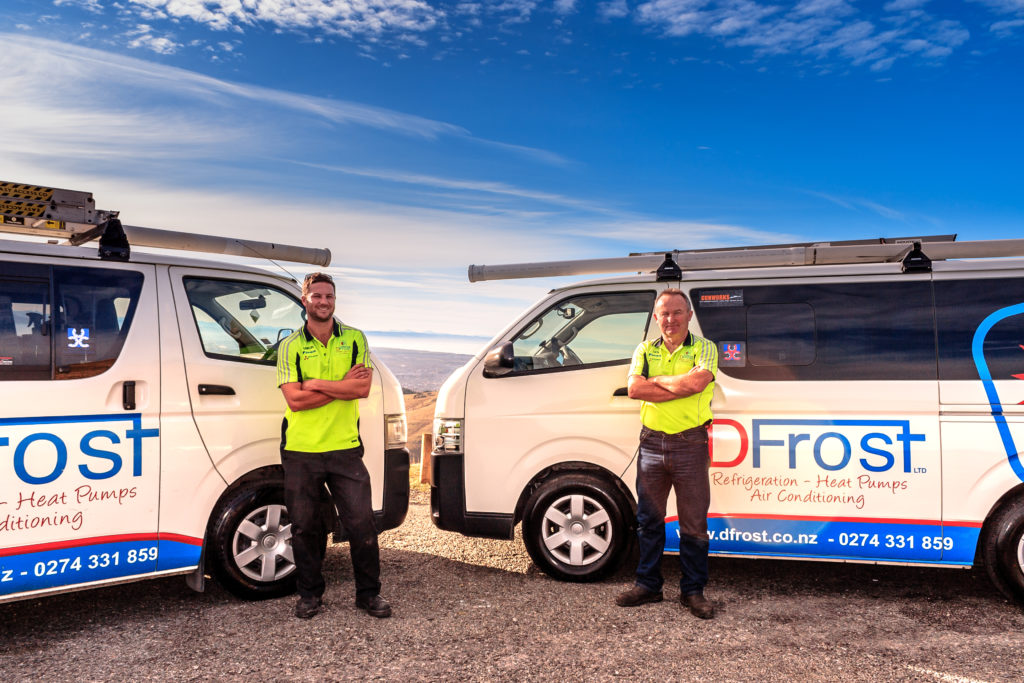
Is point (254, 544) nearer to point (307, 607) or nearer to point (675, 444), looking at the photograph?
point (307, 607)

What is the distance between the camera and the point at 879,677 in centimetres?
395

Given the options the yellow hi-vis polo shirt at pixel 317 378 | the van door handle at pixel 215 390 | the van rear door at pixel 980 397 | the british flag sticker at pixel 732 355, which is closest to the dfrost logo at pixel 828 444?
the van rear door at pixel 980 397

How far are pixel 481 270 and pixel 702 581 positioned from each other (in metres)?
2.66

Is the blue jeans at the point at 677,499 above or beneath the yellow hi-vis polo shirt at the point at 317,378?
beneath

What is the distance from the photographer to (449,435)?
5.64m

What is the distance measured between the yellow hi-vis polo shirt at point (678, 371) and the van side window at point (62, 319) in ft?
10.1

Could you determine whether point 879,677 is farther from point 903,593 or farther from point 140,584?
point 140,584

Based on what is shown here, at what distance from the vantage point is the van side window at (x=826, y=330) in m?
5.05

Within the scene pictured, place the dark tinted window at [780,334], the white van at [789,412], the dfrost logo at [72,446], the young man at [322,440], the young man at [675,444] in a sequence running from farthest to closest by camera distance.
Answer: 1. the dark tinted window at [780,334]
2. the white van at [789,412]
3. the young man at [675,444]
4. the young man at [322,440]
5. the dfrost logo at [72,446]

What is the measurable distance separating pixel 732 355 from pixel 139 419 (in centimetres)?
365

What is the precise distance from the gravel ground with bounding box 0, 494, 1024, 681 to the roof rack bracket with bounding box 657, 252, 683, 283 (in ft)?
6.83

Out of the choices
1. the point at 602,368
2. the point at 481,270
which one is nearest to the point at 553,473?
the point at 602,368

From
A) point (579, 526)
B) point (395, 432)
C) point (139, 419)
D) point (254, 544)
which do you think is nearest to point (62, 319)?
point (139, 419)

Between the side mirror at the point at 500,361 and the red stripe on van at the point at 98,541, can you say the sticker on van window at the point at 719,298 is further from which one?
the red stripe on van at the point at 98,541
